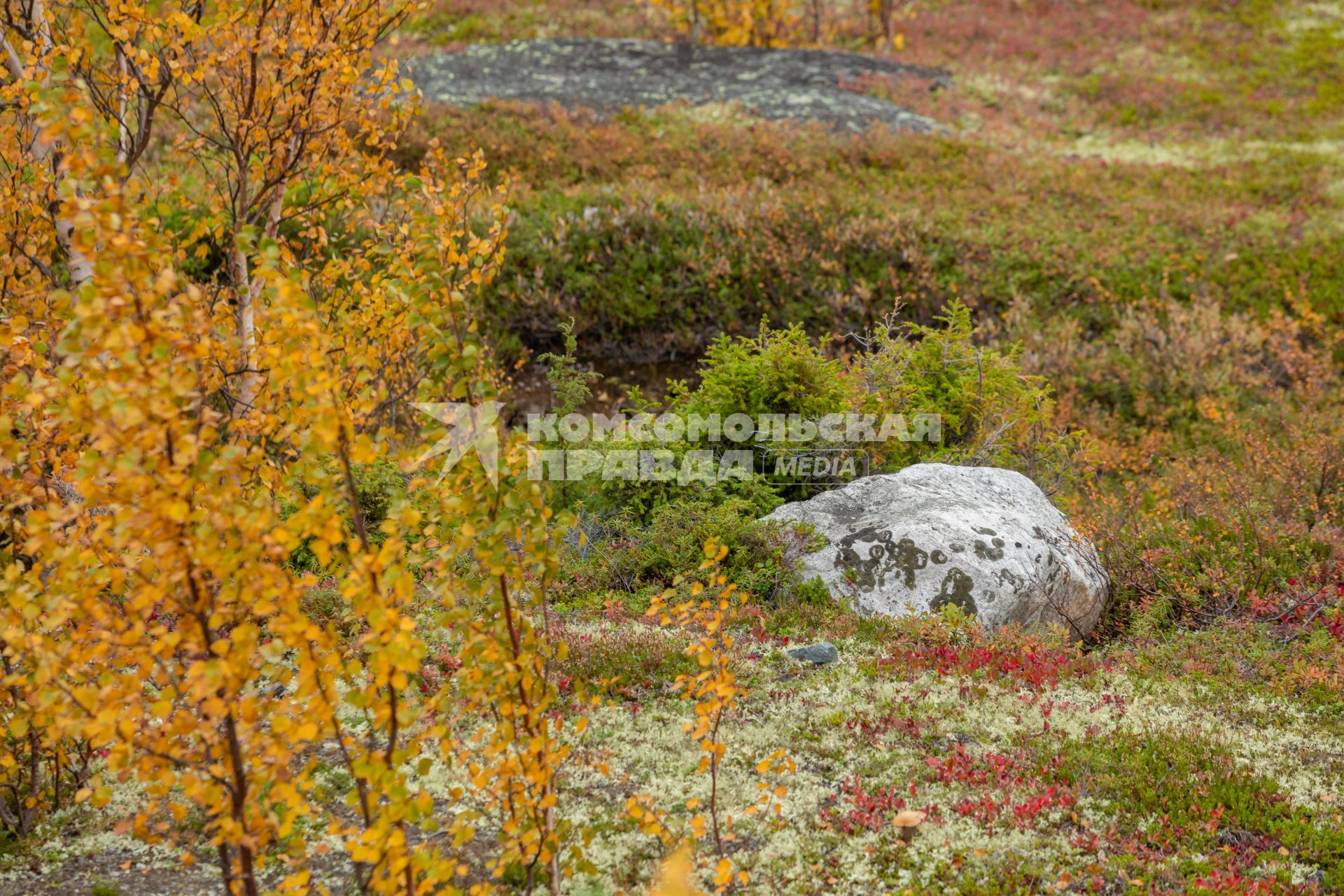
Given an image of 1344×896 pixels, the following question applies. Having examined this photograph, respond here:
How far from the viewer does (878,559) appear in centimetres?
765

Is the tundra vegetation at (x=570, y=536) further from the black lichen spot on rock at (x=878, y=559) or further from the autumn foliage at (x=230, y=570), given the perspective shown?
the black lichen spot on rock at (x=878, y=559)

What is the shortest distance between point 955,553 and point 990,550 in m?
0.29

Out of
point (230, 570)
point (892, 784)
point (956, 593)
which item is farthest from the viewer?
point (956, 593)

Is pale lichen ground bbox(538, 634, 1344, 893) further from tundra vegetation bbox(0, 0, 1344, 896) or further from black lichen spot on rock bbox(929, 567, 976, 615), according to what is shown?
black lichen spot on rock bbox(929, 567, 976, 615)

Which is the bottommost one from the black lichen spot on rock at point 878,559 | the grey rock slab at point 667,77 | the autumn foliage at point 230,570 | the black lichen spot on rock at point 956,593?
the black lichen spot on rock at point 956,593

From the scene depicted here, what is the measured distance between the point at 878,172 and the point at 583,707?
1608 cm

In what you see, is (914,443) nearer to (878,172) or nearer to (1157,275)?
(1157,275)

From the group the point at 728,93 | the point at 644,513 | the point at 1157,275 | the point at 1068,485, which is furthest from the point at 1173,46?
the point at 644,513

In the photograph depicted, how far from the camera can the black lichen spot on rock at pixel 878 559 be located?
7.55m

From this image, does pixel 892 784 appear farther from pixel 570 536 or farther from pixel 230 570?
pixel 570 536

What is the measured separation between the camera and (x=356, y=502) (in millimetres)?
3227

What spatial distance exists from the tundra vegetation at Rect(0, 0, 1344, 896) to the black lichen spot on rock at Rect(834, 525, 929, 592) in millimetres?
412

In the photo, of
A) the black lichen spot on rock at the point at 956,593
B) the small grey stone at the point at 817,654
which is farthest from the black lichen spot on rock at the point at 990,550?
the small grey stone at the point at 817,654

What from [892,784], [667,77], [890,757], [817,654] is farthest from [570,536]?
[667,77]
